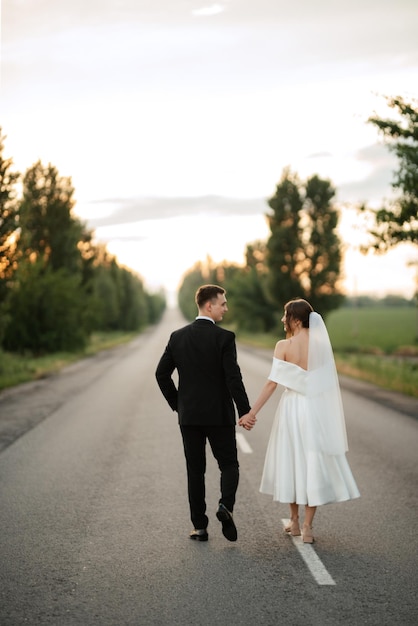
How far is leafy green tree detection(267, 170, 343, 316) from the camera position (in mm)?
45188

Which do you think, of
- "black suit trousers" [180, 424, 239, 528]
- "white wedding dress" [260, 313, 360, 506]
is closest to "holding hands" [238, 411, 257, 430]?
"black suit trousers" [180, 424, 239, 528]

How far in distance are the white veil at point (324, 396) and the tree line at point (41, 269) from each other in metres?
15.5

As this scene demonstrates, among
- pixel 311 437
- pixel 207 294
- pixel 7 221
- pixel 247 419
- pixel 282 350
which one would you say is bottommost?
pixel 311 437

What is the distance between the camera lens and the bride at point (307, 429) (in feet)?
18.3

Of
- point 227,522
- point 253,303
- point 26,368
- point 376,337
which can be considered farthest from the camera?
point 376,337

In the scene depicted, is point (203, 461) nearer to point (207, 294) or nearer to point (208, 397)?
point (208, 397)

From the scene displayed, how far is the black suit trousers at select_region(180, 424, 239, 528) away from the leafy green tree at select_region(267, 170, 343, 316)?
39411 mm

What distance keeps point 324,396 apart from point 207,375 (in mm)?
962

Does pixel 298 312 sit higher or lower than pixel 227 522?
higher

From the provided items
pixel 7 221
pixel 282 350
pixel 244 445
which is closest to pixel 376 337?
pixel 7 221

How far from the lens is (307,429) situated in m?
5.61

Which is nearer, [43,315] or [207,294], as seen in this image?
[207,294]

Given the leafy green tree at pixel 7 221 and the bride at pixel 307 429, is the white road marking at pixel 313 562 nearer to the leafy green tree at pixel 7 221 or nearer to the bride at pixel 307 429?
the bride at pixel 307 429

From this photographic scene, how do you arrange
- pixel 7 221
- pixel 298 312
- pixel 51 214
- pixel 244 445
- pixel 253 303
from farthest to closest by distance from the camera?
pixel 253 303 < pixel 51 214 < pixel 7 221 < pixel 244 445 < pixel 298 312
